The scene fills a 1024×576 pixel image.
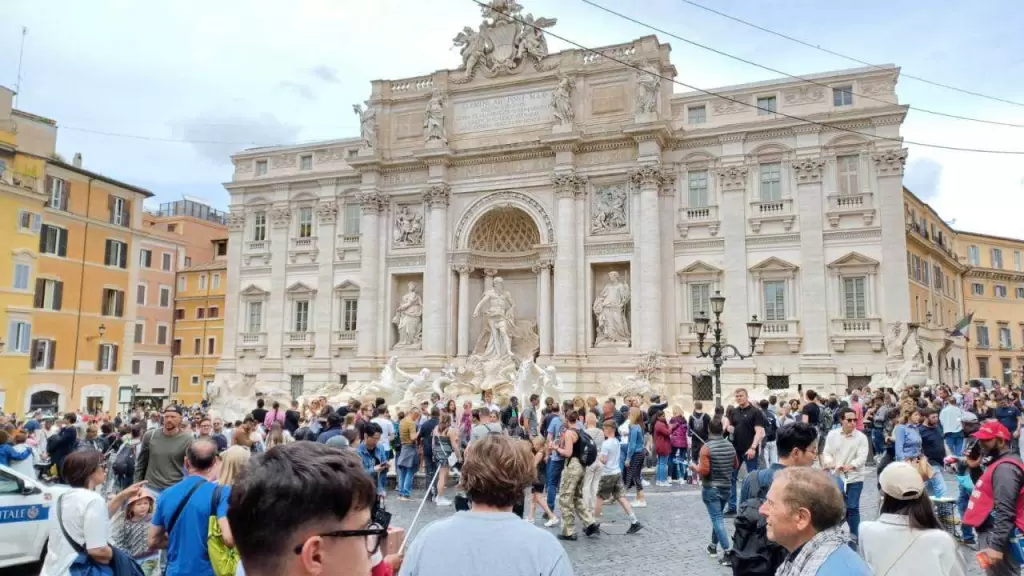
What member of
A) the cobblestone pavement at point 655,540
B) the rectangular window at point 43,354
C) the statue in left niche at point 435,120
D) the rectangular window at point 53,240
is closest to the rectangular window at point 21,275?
the rectangular window at point 53,240

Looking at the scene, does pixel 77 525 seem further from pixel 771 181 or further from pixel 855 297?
pixel 771 181

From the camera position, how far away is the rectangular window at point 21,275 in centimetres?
2911

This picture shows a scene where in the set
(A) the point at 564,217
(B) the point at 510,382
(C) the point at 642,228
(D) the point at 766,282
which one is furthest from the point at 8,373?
(D) the point at 766,282

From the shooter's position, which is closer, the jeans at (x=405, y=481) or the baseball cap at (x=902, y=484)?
the baseball cap at (x=902, y=484)

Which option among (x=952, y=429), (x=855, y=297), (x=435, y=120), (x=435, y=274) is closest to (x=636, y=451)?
(x=952, y=429)

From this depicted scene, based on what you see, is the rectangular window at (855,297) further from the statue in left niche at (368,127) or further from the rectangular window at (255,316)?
the rectangular window at (255,316)

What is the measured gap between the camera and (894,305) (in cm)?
2461

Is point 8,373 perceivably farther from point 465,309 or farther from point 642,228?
point 642,228

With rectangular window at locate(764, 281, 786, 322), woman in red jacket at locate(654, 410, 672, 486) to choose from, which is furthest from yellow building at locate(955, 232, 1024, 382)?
woman in red jacket at locate(654, 410, 672, 486)

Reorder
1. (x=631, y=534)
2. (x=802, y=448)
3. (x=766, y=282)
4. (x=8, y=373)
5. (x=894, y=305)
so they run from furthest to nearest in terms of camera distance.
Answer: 1. (x=8, y=373)
2. (x=766, y=282)
3. (x=894, y=305)
4. (x=631, y=534)
5. (x=802, y=448)

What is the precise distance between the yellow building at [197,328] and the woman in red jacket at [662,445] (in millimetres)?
34465

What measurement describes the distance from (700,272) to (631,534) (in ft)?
59.8

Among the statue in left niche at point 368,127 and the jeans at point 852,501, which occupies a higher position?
the statue in left niche at point 368,127

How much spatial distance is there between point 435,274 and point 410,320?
235cm
